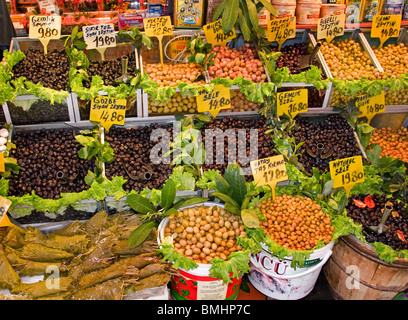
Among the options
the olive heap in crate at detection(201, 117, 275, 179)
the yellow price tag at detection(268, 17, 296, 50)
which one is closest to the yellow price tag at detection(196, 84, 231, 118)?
the olive heap in crate at detection(201, 117, 275, 179)

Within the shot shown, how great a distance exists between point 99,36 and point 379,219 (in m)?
2.99

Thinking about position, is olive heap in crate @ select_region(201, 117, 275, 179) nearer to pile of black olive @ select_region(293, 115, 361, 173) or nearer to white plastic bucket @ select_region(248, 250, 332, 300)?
pile of black olive @ select_region(293, 115, 361, 173)

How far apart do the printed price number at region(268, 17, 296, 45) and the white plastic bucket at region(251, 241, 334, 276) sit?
218 centimetres

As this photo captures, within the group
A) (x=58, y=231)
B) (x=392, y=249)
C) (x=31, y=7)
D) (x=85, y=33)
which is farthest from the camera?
(x=31, y=7)

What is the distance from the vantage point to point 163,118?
3.25 metres

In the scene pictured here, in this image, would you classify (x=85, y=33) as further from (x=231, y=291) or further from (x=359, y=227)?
(x=359, y=227)

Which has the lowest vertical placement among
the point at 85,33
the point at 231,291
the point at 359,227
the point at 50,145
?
the point at 231,291

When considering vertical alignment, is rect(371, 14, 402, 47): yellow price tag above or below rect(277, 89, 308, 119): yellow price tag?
above

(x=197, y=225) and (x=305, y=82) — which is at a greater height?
(x=305, y=82)

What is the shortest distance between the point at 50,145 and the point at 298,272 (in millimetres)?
2323

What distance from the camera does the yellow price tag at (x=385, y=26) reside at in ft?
12.1

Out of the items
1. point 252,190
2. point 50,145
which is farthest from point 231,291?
point 50,145

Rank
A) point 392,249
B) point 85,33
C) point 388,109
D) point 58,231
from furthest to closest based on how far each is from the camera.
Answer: point 388,109 → point 85,33 → point 58,231 → point 392,249

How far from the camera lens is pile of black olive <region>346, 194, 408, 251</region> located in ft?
8.48
